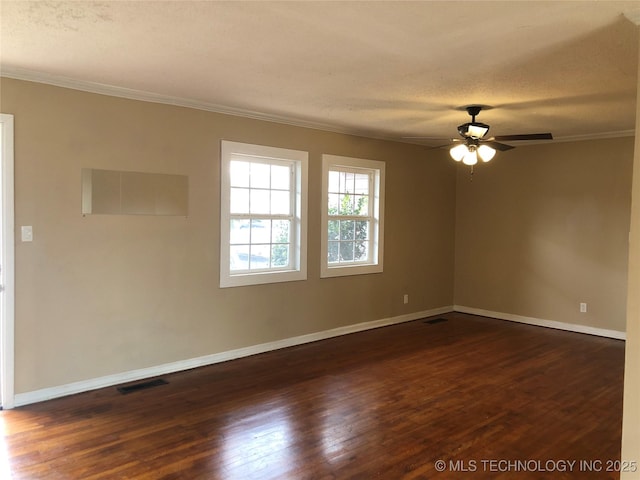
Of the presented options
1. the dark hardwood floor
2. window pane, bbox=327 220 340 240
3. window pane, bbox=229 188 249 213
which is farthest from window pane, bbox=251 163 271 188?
the dark hardwood floor

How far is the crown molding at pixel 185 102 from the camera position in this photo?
3.38m

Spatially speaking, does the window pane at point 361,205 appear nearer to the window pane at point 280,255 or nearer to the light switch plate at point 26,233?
the window pane at point 280,255

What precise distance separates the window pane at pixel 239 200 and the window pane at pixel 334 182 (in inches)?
45.2

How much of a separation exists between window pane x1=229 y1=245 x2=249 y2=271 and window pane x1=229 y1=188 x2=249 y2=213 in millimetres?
368

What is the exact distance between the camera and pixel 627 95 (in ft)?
12.4

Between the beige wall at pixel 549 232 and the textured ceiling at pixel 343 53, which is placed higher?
the textured ceiling at pixel 343 53

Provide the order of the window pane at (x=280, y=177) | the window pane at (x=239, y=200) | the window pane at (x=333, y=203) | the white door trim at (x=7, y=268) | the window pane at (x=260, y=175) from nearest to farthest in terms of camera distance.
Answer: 1. the white door trim at (x=7, y=268)
2. the window pane at (x=239, y=200)
3. the window pane at (x=260, y=175)
4. the window pane at (x=280, y=177)
5. the window pane at (x=333, y=203)

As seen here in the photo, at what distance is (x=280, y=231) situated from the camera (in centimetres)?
505

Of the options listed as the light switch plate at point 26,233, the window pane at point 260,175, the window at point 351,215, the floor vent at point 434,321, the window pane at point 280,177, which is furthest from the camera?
the floor vent at point 434,321

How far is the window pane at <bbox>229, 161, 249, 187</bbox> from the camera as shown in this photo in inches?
183

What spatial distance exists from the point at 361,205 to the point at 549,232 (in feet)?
8.28

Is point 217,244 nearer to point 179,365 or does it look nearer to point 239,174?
point 239,174

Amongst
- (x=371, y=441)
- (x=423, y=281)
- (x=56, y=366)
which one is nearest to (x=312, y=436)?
(x=371, y=441)

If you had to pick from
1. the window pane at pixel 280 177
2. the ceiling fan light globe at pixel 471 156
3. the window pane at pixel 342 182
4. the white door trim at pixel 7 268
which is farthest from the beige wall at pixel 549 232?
the white door trim at pixel 7 268
